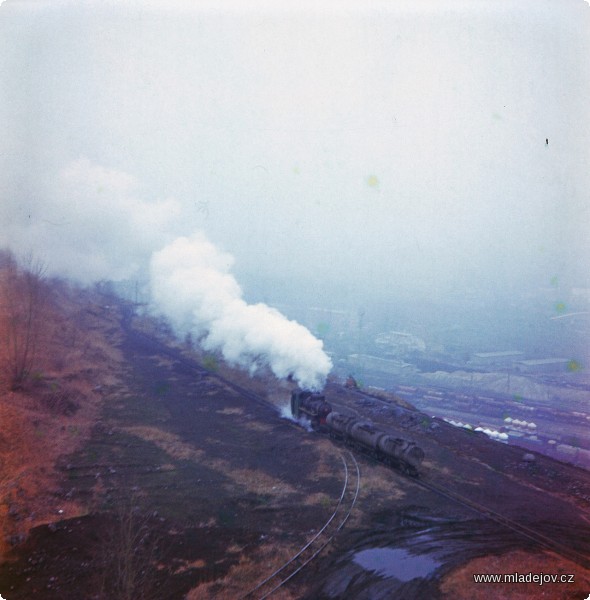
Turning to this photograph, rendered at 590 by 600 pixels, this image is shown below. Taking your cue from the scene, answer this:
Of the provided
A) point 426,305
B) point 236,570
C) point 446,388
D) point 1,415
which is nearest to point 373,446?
point 236,570

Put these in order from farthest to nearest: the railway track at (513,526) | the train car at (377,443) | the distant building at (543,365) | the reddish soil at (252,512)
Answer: the distant building at (543,365) → the train car at (377,443) → the railway track at (513,526) → the reddish soil at (252,512)

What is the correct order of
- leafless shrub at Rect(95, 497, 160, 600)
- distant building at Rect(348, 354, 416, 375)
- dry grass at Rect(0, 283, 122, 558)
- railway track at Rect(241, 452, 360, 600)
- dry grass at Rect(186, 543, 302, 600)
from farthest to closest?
distant building at Rect(348, 354, 416, 375) < dry grass at Rect(0, 283, 122, 558) < railway track at Rect(241, 452, 360, 600) < dry grass at Rect(186, 543, 302, 600) < leafless shrub at Rect(95, 497, 160, 600)

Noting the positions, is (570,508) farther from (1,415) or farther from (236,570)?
(1,415)

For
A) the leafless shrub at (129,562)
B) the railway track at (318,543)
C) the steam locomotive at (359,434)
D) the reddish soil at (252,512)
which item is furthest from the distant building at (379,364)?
the leafless shrub at (129,562)

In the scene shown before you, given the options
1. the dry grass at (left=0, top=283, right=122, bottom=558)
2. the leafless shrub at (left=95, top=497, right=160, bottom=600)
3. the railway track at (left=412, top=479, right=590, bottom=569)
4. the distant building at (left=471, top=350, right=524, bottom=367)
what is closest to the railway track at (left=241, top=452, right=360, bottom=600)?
the leafless shrub at (left=95, top=497, right=160, bottom=600)

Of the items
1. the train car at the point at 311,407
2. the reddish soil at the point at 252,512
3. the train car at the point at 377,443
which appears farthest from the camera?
the train car at the point at 311,407

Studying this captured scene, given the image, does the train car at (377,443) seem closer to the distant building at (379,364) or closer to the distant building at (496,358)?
the distant building at (379,364)

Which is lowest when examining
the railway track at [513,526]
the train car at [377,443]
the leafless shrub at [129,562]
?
the leafless shrub at [129,562]

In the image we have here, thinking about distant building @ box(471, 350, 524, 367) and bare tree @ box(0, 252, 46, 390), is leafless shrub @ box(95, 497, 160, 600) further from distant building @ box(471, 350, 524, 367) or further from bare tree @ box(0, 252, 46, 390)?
distant building @ box(471, 350, 524, 367)
